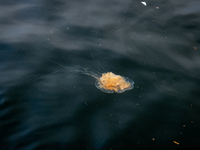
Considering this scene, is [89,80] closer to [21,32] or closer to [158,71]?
[158,71]

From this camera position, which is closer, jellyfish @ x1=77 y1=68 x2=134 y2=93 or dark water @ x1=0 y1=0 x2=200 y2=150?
dark water @ x1=0 y1=0 x2=200 y2=150

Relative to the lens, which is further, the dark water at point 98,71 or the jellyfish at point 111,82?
the jellyfish at point 111,82

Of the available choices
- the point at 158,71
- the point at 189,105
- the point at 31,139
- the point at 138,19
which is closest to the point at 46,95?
the point at 31,139

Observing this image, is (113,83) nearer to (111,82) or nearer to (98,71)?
(111,82)

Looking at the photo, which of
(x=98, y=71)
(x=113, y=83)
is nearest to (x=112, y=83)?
(x=113, y=83)

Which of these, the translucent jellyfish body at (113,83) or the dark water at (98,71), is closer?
the dark water at (98,71)

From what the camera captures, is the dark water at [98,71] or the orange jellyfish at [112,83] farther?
the orange jellyfish at [112,83]
